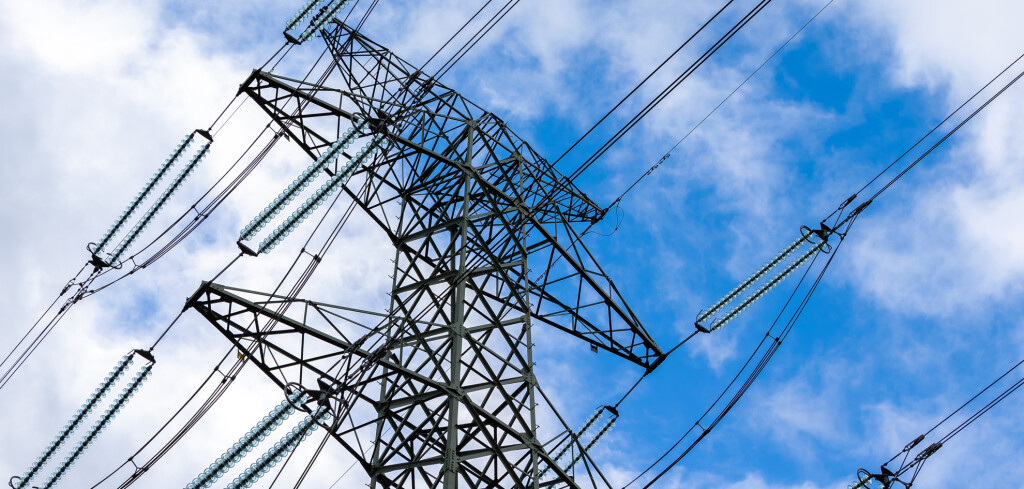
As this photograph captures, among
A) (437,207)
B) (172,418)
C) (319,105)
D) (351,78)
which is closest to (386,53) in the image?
(351,78)

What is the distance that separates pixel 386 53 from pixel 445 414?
937 centimetres

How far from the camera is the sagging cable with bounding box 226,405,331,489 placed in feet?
51.3

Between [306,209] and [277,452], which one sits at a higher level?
[306,209]

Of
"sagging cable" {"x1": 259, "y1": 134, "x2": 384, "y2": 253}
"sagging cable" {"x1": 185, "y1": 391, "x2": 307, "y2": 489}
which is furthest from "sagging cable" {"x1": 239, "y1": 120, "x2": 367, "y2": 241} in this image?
"sagging cable" {"x1": 185, "y1": 391, "x2": 307, "y2": 489}

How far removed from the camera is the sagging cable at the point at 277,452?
1562cm

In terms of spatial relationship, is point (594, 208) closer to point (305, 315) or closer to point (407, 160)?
point (407, 160)

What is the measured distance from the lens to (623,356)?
2188 centimetres

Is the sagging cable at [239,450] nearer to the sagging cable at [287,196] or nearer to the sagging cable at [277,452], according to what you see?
the sagging cable at [277,452]

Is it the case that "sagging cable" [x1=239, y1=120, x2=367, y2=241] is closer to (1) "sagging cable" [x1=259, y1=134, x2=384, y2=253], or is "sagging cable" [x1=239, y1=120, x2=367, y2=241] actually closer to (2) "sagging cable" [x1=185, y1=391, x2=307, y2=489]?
(1) "sagging cable" [x1=259, y1=134, x2=384, y2=253]

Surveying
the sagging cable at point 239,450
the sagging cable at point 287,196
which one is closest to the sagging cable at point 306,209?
the sagging cable at point 287,196

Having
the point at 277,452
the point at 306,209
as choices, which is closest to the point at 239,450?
the point at 277,452

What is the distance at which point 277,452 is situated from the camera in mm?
15633

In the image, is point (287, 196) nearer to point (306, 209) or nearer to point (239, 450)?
point (306, 209)

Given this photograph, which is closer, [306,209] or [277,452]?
[277,452]
